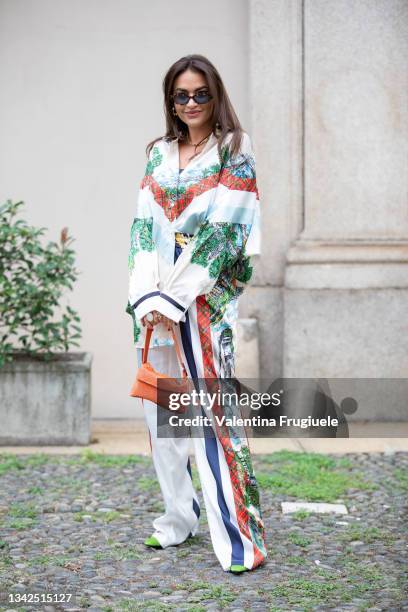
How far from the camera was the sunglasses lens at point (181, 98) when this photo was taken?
402cm

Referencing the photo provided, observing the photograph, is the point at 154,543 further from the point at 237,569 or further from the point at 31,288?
the point at 31,288

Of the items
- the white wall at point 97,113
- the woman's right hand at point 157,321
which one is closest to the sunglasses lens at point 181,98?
the woman's right hand at point 157,321

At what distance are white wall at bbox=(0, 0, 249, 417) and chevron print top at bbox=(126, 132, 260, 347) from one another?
340cm

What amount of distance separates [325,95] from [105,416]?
8.82 feet

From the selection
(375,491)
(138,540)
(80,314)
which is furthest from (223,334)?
(80,314)

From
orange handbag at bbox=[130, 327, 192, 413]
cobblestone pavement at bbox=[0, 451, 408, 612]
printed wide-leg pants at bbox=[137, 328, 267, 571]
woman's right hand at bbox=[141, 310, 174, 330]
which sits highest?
woman's right hand at bbox=[141, 310, 174, 330]

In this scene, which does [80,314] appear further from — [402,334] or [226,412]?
[226,412]

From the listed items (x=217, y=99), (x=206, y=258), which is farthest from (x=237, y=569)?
(x=217, y=99)

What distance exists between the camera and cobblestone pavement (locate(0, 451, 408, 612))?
3717 mm

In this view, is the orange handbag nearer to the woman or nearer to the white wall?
the woman

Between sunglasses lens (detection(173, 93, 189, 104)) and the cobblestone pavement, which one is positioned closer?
the cobblestone pavement

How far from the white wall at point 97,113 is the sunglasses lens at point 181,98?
132 inches

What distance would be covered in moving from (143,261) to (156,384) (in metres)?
0.46

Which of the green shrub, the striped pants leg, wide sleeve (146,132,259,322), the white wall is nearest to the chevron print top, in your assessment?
wide sleeve (146,132,259,322)
